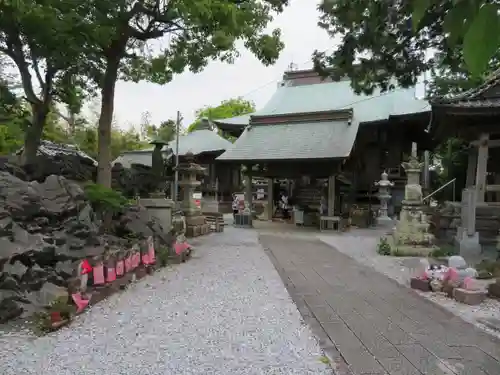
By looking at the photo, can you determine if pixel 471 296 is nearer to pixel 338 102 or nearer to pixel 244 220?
pixel 244 220

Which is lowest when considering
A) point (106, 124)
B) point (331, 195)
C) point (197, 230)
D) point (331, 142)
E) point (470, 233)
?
point (197, 230)

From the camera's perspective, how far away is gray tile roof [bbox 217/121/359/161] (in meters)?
14.4

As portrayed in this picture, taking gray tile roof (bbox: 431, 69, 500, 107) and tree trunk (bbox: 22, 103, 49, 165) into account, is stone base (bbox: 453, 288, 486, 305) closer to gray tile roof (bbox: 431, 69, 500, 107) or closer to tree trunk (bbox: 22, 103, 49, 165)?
gray tile roof (bbox: 431, 69, 500, 107)

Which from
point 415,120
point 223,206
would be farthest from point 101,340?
point 223,206

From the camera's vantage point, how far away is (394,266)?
821 centimetres

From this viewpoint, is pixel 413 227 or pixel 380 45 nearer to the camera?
pixel 380 45

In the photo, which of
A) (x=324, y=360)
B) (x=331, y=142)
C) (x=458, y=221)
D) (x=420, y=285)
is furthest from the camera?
(x=331, y=142)

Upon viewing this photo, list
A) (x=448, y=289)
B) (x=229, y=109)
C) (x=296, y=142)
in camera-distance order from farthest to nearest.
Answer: (x=229, y=109) < (x=296, y=142) < (x=448, y=289)

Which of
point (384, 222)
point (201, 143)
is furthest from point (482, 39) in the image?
point (201, 143)

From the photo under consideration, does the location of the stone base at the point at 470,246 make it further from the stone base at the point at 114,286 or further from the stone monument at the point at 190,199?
the stone monument at the point at 190,199

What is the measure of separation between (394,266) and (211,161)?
54.2 ft

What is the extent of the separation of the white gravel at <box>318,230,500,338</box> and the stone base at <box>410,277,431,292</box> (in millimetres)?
138

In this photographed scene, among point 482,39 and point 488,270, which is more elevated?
point 482,39

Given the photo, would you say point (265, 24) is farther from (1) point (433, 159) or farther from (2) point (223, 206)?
(1) point (433, 159)
